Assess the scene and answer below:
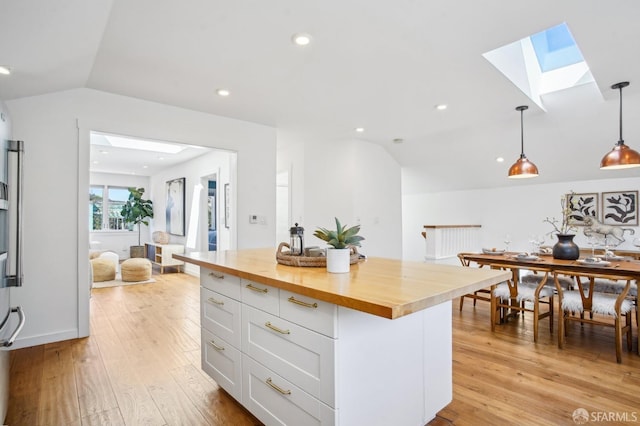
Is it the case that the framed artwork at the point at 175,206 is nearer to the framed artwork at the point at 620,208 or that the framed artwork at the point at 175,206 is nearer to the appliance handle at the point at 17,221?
the appliance handle at the point at 17,221

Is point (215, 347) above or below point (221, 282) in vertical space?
below

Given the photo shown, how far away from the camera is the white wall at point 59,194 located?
2.99 meters

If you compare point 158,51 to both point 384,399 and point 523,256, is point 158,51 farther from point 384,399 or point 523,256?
point 523,256

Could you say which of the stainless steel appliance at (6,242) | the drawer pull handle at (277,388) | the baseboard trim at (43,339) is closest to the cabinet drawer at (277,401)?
the drawer pull handle at (277,388)

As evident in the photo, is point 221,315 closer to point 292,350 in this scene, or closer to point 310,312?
point 292,350

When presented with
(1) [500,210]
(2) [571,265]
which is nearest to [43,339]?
(2) [571,265]

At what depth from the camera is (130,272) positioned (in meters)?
5.83

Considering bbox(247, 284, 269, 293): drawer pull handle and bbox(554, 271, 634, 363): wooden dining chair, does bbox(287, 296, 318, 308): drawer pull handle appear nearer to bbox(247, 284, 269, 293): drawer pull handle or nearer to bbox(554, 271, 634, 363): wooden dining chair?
bbox(247, 284, 269, 293): drawer pull handle

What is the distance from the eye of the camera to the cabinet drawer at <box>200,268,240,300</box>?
191 cm

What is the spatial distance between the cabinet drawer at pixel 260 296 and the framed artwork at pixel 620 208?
571cm

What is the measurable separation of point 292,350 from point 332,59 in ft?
7.26

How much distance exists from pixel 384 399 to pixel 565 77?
432cm

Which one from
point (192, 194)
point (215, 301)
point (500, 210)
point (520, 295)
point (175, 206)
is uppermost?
point (192, 194)

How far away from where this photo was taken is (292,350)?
1484mm
